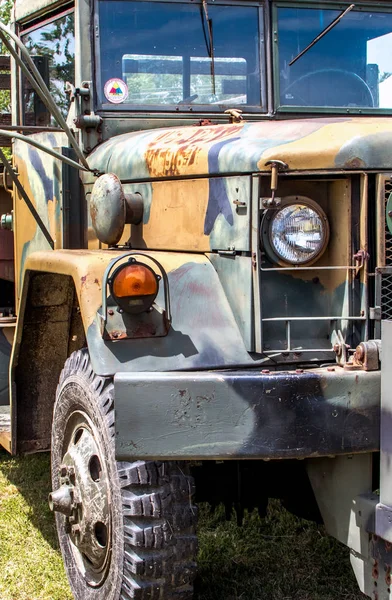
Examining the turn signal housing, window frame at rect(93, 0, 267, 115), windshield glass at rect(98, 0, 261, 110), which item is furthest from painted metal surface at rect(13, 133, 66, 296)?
the turn signal housing

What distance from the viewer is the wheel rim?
321 centimetres

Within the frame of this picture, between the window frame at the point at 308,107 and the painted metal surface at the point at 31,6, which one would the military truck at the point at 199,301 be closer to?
the window frame at the point at 308,107

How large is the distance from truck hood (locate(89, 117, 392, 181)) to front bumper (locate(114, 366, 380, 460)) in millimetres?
780

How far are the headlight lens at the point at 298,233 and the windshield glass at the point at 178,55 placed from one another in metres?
1.32

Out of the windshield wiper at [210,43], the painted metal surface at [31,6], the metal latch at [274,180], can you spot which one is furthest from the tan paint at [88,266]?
the painted metal surface at [31,6]

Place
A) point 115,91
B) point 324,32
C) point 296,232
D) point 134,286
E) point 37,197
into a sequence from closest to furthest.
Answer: point 134,286 < point 296,232 < point 115,91 < point 324,32 < point 37,197

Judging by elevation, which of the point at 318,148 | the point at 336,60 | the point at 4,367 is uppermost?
the point at 336,60

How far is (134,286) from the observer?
297cm

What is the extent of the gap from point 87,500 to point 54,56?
2.34 m

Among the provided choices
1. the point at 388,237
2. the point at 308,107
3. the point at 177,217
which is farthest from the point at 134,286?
the point at 308,107

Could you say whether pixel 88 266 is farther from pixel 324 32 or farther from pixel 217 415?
pixel 324 32

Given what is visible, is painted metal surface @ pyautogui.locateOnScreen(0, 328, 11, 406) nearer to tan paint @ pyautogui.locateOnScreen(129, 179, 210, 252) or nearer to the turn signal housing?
tan paint @ pyautogui.locateOnScreen(129, 179, 210, 252)

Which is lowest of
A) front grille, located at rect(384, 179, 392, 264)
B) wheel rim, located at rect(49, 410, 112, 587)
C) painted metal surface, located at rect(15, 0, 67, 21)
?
wheel rim, located at rect(49, 410, 112, 587)

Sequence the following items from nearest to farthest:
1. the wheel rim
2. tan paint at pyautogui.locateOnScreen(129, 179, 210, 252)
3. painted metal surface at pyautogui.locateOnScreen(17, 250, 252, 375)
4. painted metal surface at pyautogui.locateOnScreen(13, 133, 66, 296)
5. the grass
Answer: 1. painted metal surface at pyautogui.locateOnScreen(17, 250, 252, 375)
2. the wheel rim
3. tan paint at pyautogui.locateOnScreen(129, 179, 210, 252)
4. the grass
5. painted metal surface at pyautogui.locateOnScreen(13, 133, 66, 296)
